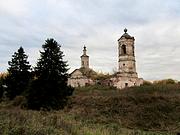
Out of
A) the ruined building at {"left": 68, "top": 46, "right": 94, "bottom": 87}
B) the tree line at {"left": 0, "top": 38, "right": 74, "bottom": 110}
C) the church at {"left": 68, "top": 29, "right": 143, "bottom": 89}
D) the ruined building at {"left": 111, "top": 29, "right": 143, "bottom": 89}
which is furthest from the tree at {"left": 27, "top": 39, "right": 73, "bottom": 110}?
the ruined building at {"left": 68, "top": 46, "right": 94, "bottom": 87}

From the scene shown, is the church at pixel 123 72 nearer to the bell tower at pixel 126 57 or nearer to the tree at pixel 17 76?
the bell tower at pixel 126 57

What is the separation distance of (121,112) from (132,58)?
34.5 m

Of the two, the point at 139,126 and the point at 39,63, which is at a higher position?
the point at 39,63

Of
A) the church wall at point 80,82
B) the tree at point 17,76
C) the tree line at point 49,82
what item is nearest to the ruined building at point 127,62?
the church wall at point 80,82

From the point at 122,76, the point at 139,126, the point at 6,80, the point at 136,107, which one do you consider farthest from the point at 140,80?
the point at 139,126

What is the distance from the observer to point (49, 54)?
29.0 metres

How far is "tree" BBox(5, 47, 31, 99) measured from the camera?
42344 millimetres

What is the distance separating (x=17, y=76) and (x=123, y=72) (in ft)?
74.6

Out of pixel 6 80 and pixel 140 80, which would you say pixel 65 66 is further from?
pixel 140 80

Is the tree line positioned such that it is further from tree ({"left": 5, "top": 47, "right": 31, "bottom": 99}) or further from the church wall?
the church wall

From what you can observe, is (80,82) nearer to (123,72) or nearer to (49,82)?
(123,72)

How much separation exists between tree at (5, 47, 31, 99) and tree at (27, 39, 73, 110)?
13.7m

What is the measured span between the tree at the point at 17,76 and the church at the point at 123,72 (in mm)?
18103

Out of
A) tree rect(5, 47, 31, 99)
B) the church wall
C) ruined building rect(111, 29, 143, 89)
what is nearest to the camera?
tree rect(5, 47, 31, 99)
